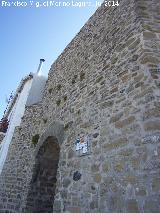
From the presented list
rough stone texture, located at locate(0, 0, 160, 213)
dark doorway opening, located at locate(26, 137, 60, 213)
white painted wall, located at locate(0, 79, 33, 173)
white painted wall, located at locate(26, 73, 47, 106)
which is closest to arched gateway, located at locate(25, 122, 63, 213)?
dark doorway opening, located at locate(26, 137, 60, 213)

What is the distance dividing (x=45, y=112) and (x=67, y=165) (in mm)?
2984

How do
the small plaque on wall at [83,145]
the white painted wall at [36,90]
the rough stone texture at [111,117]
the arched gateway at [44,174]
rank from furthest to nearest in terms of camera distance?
the white painted wall at [36,90], the arched gateway at [44,174], the small plaque on wall at [83,145], the rough stone texture at [111,117]

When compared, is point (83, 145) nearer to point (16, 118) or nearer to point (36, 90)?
point (16, 118)

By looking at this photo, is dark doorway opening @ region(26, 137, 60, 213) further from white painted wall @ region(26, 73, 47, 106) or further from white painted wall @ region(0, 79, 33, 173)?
white painted wall @ region(26, 73, 47, 106)

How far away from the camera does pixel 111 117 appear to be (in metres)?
4.37

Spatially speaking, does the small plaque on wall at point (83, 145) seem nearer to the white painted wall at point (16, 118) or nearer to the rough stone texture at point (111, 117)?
the rough stone texture at point (111, 117)

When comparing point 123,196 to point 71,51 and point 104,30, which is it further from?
point 71,51

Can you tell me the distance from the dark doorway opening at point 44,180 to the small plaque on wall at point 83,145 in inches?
75.8

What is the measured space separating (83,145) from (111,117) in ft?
3.10

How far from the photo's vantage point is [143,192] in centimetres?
323

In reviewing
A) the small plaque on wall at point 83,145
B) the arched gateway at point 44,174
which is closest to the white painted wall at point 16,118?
the arched gateway at point 44,174

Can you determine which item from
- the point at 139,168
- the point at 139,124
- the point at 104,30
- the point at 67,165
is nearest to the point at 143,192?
the point at 139,168

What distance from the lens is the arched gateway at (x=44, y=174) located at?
6.79 m

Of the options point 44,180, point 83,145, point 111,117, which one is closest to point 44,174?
point 44,180
